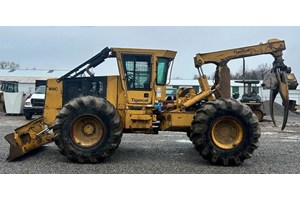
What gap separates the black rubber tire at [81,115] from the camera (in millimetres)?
7879

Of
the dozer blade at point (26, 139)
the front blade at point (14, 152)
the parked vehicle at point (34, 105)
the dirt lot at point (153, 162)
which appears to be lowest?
the dirt lot at point (153, 162)

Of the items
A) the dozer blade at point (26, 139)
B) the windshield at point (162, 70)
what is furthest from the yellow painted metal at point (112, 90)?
the dozer blade at point (26, 139)

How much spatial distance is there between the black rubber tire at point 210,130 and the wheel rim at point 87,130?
7.05 ft

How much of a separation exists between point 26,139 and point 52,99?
4.00 ft

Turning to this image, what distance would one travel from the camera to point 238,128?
809cm

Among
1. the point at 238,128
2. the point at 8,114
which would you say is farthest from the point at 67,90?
the point at 8,114

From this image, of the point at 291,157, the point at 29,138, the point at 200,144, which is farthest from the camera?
the point at 291,157

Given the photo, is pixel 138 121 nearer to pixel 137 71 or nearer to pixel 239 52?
pixel 137 71

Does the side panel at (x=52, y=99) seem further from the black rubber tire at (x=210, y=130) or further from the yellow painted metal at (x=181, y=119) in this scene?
the black rubber tire at (x=210, y=130)

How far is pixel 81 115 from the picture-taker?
798 centimetres

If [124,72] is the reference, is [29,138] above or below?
below

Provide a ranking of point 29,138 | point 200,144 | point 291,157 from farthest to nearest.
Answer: point 291,157
point 29,138
point 200,144

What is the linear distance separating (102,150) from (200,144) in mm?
2198

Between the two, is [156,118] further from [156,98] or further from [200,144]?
[200,144]
